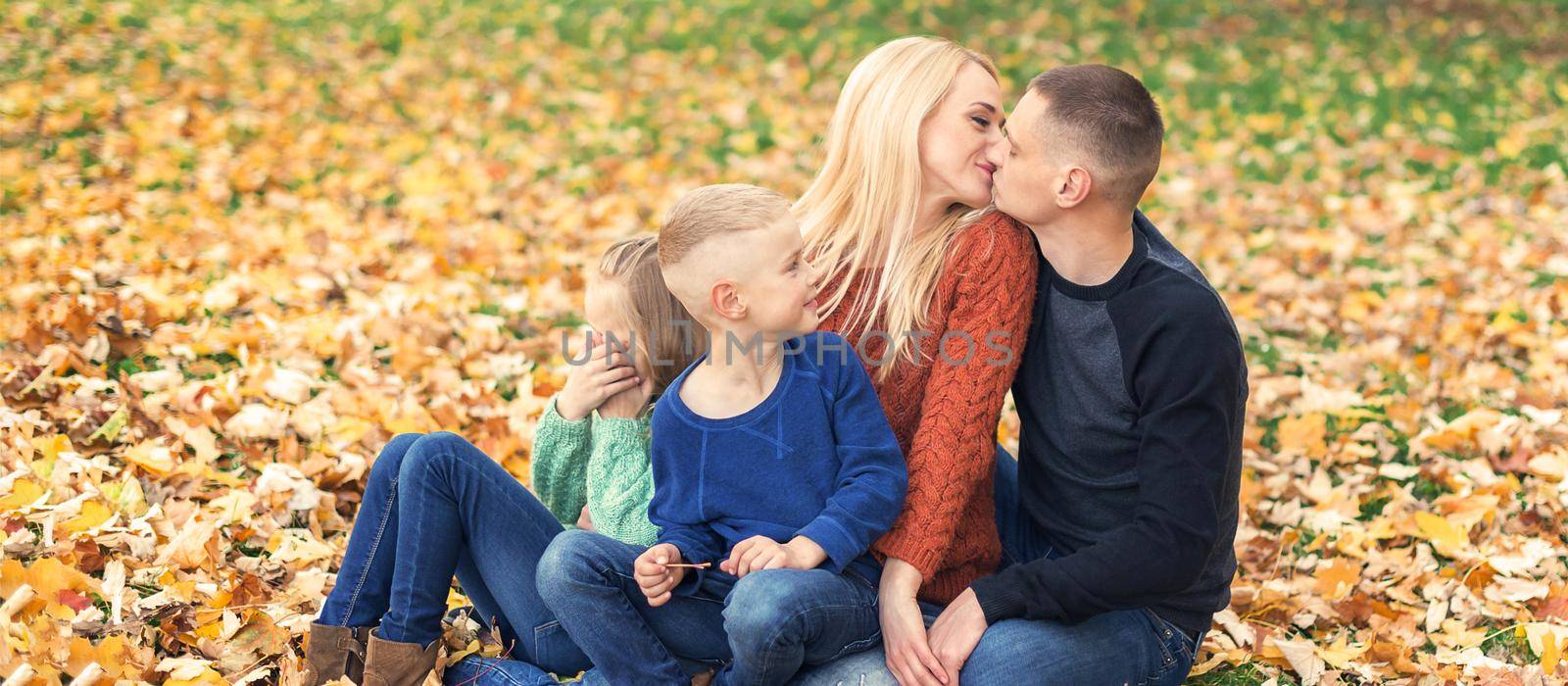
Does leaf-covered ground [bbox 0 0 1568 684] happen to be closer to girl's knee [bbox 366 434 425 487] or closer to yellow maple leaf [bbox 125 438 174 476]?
yellow maple leaf [bbox 125 438 174 476]

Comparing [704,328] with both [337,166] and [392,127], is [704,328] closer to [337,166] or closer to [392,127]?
[337,166]

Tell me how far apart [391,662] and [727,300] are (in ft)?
3.40

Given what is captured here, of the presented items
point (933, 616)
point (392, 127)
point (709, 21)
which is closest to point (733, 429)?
point (933, 616)

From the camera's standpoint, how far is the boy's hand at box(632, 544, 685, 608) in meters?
2.48

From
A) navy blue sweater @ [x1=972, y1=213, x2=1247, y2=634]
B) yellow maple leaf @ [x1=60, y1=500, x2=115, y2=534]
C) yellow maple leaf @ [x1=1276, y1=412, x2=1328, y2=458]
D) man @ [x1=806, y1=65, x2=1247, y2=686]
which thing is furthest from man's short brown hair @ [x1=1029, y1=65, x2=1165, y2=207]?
yellow maple leaf @ [x1=60, y1=500, x2=115, y2=534]

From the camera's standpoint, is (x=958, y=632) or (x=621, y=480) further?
(x=621, y=480)

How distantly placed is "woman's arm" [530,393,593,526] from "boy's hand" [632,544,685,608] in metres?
0.52

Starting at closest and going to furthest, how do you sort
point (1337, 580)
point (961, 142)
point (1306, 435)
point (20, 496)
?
1. point (961, 142)
2. point (20, 496)
3. point (1337, 580)
4. point (1306, 435)

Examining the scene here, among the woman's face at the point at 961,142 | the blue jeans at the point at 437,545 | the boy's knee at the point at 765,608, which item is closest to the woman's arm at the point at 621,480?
the blue jeans at the point at 437,545

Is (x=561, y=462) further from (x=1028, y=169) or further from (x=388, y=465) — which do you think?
(x=1028, y=169)

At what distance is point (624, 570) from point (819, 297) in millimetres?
795

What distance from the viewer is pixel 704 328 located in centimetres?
287

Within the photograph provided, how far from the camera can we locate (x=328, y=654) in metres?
2.67

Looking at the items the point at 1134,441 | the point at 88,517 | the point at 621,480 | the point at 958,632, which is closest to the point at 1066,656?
the point at 958,632
